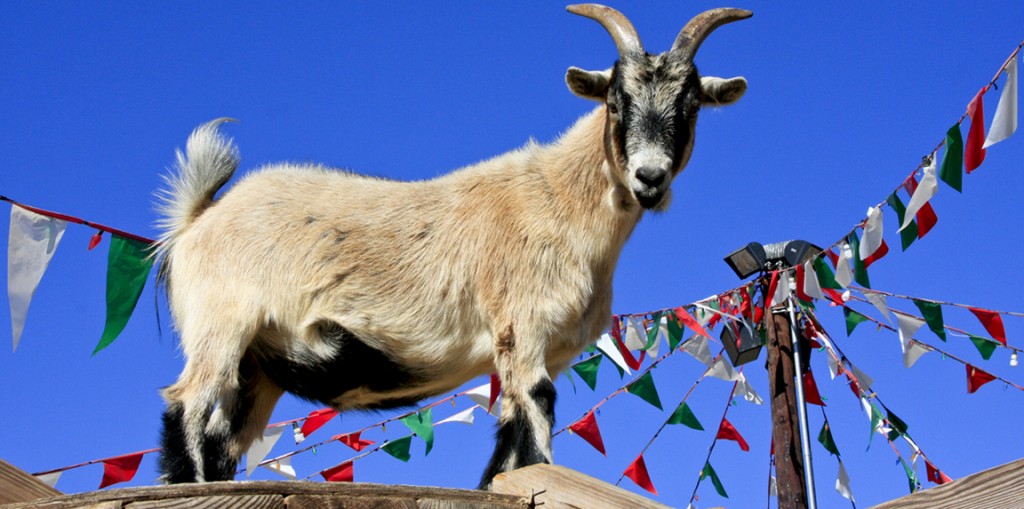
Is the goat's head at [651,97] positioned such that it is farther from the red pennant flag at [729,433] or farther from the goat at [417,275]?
the red pennant flag at [729,433]

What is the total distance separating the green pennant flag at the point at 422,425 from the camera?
718 centimetres

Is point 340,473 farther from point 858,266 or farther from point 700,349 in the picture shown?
point 858,266

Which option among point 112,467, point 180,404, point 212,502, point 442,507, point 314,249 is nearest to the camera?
point 212,502

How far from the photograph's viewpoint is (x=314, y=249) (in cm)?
494

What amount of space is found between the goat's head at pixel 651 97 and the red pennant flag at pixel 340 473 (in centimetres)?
295

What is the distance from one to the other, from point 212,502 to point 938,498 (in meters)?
1.70

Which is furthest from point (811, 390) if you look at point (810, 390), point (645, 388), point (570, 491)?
point (570, 491)

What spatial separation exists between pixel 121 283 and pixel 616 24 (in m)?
2.71

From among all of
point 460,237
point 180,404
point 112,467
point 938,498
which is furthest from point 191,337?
point 938,498

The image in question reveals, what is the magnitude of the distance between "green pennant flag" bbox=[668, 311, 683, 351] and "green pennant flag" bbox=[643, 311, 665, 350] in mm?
71

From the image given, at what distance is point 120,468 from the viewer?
624cm

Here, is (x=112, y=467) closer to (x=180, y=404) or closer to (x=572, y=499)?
(x=180, y=404)

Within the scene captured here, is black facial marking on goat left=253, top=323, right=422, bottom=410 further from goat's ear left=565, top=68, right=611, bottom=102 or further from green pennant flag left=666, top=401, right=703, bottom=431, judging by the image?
green pennant flag left=666, top=401, right=703, bottom=431

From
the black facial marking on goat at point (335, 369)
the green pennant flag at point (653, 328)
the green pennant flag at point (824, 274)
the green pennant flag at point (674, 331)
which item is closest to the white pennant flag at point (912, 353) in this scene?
the green pennant flag at point (824, 274)
